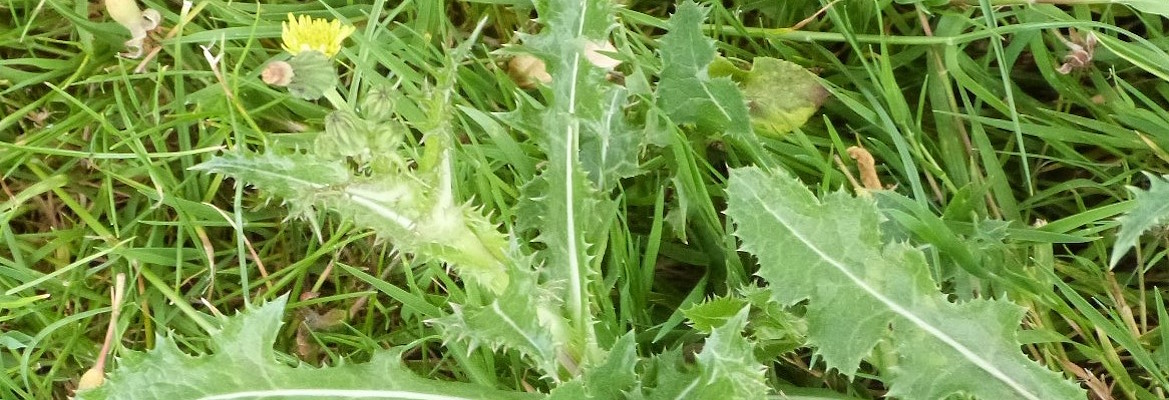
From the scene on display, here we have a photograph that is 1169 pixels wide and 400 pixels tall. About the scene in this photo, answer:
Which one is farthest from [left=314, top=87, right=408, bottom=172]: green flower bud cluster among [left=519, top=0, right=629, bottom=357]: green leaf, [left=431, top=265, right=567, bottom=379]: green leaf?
[left=519, top=0, right=629, bottom=357]: green leaf

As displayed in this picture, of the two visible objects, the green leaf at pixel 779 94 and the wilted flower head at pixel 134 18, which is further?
the wilted flower head at pixel 134 18

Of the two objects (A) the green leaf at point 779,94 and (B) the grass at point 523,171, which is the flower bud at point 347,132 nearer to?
(B) the grass at point 523,171

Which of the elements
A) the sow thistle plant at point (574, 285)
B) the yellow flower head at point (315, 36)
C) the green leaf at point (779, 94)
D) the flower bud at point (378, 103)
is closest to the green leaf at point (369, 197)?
the sow thistle plant at point (574, 285)

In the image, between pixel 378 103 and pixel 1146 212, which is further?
pixel 1146 212

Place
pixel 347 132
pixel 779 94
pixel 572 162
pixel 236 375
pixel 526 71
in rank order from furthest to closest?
pixel 526 71, pixel 779 94, pixel 572 162, pixel 236 375, pixel 347 132

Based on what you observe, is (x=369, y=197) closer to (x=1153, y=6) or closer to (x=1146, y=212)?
(x=1146, y=212)

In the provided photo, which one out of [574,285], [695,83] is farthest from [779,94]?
[574,285]

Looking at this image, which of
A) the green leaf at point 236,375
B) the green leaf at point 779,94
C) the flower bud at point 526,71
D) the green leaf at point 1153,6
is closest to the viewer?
the green leaf at point 236,375
